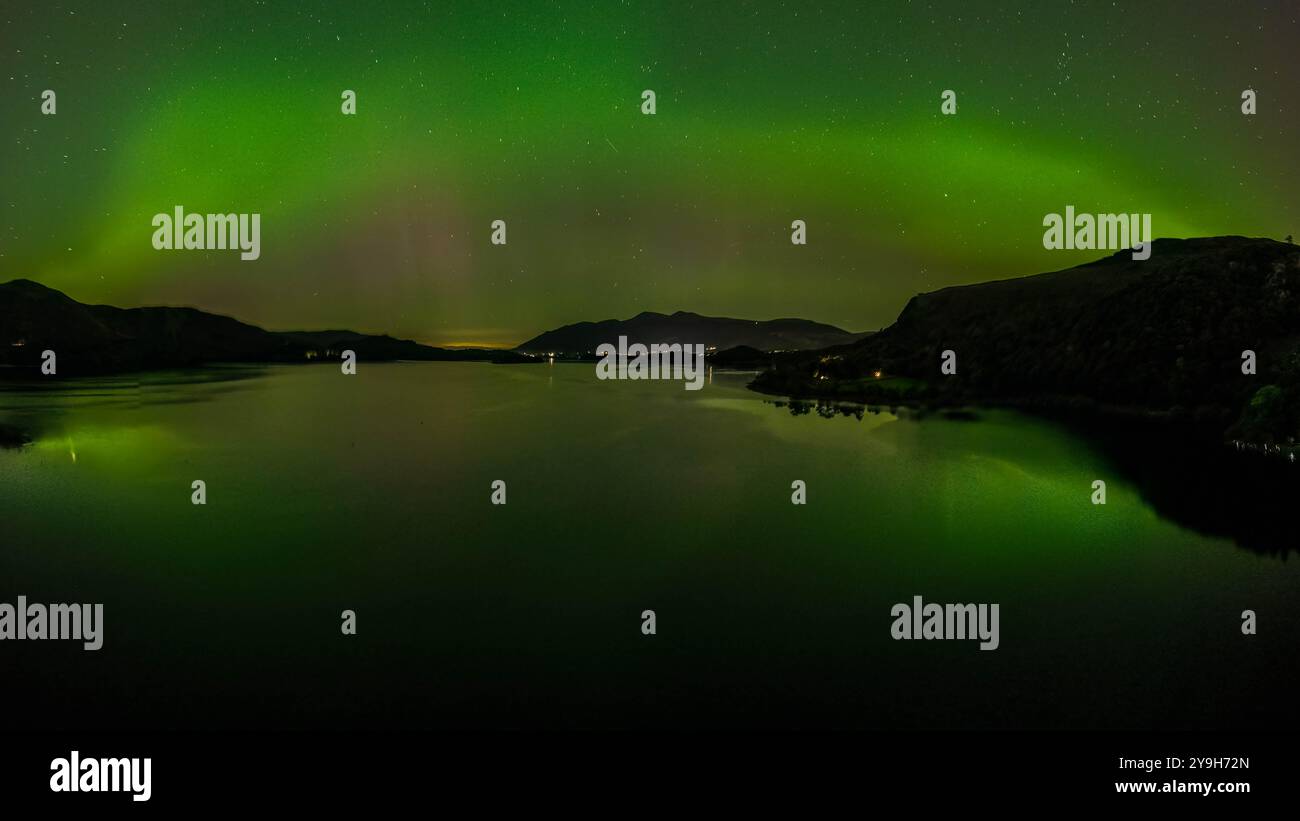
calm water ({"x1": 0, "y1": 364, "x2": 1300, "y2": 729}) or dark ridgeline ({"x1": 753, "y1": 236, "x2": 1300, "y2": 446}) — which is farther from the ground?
dark ridgeline ({"x1": 753, "y1": 236, "x2": 1300, "y2": 446})

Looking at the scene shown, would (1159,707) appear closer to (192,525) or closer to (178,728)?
(178,728)

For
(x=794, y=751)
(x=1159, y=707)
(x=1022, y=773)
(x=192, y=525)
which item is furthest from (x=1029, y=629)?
(x=192, y=525)

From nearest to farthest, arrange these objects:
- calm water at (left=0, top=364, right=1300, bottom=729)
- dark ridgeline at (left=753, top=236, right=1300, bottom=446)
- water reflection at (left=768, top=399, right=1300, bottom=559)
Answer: calm water at (left=0, top=364, right=1300, bottom=729), water reflection at (left=768, top=399, right=1300, bottom=559), dark ridgeline at (left=753, top=236, right=1300, bottom=446)

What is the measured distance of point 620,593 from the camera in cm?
2144

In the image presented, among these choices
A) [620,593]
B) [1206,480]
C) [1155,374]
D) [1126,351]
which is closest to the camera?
[620,593]

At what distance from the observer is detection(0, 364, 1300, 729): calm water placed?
14.5 meters

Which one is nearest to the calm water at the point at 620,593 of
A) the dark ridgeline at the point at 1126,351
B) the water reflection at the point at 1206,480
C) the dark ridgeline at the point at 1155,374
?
the water reflection at the point at 1206,480

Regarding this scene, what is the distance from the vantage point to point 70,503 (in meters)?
33.1

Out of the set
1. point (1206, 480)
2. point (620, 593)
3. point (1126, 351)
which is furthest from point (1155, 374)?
point (620, 593)

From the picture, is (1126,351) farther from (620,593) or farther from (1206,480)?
(620,593)

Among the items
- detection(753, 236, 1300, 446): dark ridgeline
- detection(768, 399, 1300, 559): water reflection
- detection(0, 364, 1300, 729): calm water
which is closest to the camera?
detection(0, 364, 1300, 729): calm water

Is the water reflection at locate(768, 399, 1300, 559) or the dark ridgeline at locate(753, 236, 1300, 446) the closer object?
the water reflection at locate(768, 399, 1300, 559)

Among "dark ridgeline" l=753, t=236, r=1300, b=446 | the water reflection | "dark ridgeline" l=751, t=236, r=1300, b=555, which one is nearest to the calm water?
the water reflection

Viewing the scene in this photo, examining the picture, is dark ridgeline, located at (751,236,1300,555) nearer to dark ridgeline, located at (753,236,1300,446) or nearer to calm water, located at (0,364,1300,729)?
dark ridgeline, located at (753,236,1300,446)
